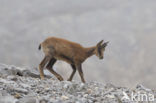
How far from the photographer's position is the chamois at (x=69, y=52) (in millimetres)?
14461

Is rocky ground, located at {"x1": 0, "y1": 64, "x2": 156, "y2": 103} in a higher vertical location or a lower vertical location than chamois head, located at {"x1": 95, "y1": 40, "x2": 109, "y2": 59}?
lower

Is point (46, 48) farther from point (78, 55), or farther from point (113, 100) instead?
point (113, 100)

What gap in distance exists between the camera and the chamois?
14461 mm

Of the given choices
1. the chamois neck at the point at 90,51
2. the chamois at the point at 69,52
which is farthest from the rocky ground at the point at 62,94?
the chamois neck at the point at 90,51

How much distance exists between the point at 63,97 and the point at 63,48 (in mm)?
6113

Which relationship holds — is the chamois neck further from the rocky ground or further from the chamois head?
the rocky ground

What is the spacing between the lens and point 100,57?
48.2 ft

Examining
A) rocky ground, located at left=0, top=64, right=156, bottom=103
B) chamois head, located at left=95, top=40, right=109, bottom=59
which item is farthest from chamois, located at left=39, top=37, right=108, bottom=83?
rocky ground, located at left=0, top=64, right=156, bottom=103

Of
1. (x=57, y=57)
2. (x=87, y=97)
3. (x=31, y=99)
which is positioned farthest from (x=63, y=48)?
(x=31, y=99)

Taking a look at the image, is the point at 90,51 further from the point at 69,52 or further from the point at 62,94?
the point at 62,94

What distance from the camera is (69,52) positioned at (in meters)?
14.5

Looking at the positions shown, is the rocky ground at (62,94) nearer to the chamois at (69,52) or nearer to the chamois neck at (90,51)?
the chamois at (69,52)

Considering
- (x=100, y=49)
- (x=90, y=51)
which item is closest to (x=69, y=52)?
(x=90, y=51)

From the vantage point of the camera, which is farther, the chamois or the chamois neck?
the chamois neck
